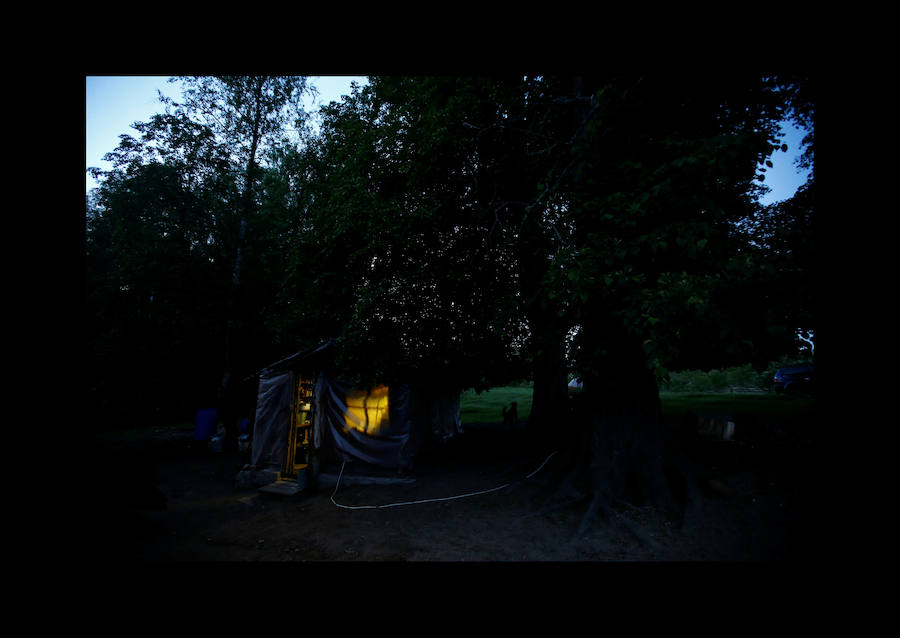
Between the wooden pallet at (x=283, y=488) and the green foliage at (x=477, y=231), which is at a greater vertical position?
the green foliage at (x=477, y=231)

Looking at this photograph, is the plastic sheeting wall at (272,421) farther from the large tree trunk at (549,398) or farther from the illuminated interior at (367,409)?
the large tree trunk at (549,398)

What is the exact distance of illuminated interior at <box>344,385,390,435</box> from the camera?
9312mm

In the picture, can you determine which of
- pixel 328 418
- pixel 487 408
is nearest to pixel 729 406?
pixel 487 408

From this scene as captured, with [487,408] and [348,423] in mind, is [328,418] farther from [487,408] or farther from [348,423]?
[487,408]

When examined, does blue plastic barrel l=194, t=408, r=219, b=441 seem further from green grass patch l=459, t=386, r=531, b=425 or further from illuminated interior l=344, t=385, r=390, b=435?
green grass patch l=459, t=386, r=531, b=425

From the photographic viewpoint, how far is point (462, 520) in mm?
6184

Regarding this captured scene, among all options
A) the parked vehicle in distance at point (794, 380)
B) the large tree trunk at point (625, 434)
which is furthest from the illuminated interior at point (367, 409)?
the parked vehicle in distance at point (794, 380)

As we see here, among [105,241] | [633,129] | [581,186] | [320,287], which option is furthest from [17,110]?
[105,241]

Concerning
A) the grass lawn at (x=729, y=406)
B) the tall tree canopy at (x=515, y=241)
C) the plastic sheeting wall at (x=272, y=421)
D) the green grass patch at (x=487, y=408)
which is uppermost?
the tall tree canopy at (x=515, y=241)

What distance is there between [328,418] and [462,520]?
15.8 ft

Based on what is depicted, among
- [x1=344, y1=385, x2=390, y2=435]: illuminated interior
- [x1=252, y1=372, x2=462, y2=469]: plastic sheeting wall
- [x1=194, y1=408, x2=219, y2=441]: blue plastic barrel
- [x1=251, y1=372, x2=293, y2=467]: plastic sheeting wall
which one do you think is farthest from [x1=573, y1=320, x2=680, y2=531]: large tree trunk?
[x1=194, y1=408, x2=219, y2=441]: blue plastic barrel

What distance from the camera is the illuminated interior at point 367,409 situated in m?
9.31

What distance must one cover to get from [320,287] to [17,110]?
7878mm

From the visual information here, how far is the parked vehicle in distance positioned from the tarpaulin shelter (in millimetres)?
22593
